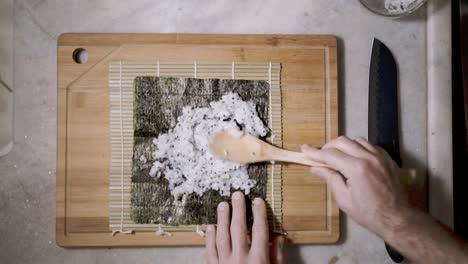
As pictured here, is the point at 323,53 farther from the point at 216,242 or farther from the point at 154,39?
the point at 216,242

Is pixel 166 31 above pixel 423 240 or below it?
above

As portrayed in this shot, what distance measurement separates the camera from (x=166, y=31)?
3.63ft

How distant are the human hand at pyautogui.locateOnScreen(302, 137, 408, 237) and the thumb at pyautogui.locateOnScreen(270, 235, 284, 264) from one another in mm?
203

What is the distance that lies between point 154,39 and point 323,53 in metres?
0.43

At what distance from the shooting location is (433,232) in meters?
0.88

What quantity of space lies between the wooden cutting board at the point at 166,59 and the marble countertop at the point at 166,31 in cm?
6

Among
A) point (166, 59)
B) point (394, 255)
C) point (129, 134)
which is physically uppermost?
point (166, 59)

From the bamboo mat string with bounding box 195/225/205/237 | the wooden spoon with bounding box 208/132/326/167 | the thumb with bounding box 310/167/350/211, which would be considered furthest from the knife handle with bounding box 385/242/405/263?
the bamboo mat string with bounding box 195/225/205/237

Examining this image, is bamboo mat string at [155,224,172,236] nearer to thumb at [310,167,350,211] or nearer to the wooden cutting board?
the wooden cutting board

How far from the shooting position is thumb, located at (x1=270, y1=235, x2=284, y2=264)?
1046mm

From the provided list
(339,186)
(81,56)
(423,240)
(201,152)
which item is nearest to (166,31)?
(81,56)

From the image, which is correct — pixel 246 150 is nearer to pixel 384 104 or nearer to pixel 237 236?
pixel 237 236

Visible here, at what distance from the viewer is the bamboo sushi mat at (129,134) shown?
1.05 meters

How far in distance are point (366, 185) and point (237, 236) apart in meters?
0.33
